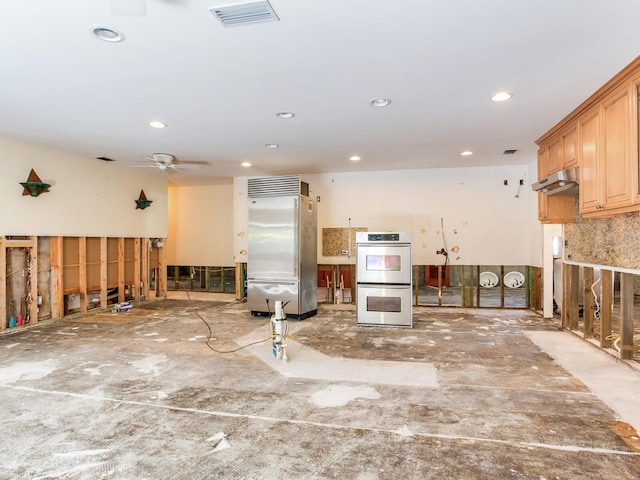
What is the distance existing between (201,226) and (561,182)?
24.4 feet

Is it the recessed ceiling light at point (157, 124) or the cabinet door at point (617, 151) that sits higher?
the recessed ceiling light at point (157, 124)

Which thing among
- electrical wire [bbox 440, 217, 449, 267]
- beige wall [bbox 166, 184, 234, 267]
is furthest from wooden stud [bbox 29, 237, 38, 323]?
electrical wire [bbox 440, 217, 449, 267]

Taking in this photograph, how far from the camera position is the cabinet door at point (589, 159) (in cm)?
358

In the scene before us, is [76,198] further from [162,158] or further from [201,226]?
[201,226]

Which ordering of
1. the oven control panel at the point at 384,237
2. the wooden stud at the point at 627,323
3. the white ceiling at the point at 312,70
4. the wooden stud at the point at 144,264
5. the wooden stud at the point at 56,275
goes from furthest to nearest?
the wooden stud at the point at 144,264 < the wooden stud at the point at 56,275 < the oven control panel at the point at 384,237 < the wooden stud at the point at 627,323 < the white ceiling at the point at 312,70

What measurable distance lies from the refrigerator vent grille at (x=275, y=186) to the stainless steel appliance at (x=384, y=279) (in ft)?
4.39

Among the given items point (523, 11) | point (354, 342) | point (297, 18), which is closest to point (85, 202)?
point (354, 342)

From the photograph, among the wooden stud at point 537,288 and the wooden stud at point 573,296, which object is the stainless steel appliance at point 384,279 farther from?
the wooden stud at point 537,288

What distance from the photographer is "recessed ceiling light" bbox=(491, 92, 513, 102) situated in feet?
11.7

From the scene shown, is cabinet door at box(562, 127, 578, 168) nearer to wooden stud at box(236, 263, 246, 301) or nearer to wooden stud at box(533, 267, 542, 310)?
wooden stud at box(533, 267, 542, 310)

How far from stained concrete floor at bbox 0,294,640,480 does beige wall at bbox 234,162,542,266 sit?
2.32 meters

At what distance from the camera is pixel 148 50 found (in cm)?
273

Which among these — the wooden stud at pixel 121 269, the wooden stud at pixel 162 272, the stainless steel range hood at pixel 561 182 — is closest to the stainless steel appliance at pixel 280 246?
the wooden stud at pixel 121 269

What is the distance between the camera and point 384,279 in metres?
5.62
